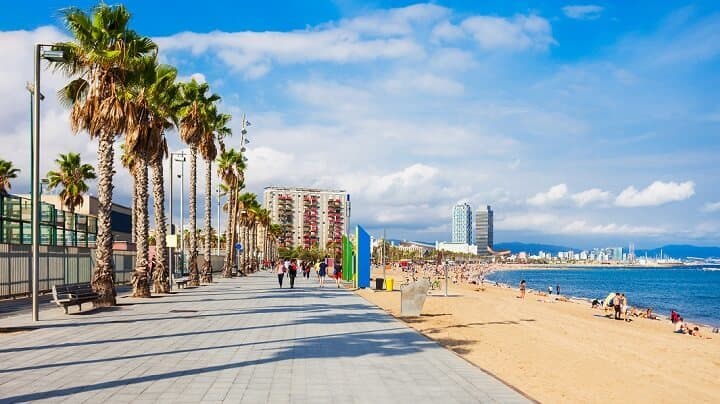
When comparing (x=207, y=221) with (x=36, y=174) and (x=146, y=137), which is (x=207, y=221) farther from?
(x=36, y=174)

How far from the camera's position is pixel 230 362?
10.5 metres

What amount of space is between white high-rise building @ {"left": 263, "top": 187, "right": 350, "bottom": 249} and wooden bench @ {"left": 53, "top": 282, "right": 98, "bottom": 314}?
171498 millimetres

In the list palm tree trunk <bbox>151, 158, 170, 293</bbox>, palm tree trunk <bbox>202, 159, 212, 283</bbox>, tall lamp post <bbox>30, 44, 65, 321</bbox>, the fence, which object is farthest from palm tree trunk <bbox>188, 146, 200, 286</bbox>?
tall lamp post <bbox>30, 44, 65, 321</bbox>

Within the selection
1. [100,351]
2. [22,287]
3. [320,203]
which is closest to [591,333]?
[100,351]

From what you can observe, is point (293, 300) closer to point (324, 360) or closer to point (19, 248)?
point (19, 248)

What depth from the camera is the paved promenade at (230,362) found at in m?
Answer: 8.15

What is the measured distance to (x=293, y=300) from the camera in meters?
25.2

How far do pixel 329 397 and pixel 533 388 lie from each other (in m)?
3.45

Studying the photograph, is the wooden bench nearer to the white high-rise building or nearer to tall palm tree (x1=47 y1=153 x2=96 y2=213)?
tall palm tree (x1=47 y1=153 x2=96 y2=213)

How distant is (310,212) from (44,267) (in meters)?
169

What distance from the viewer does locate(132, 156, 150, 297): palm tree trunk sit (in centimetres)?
2527

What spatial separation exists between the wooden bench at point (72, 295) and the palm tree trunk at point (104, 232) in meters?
0.76

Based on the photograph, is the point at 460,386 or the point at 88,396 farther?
the point at 460,386

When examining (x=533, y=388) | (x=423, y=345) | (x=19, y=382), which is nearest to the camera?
(x=19, y=382)
